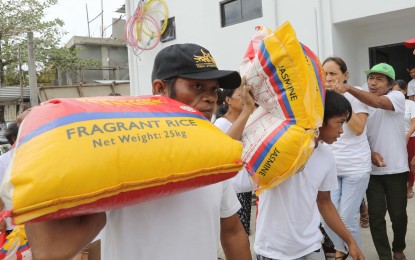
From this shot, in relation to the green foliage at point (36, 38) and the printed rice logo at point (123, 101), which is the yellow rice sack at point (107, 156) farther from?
the green foliage at point (36, 38)

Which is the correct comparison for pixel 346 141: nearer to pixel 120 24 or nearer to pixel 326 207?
pixel 326 207

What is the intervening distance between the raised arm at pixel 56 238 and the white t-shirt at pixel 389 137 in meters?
3.06

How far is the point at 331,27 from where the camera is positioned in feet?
24.4

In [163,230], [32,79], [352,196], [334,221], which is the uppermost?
[32,79]

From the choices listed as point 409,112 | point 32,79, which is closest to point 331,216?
point 409,112

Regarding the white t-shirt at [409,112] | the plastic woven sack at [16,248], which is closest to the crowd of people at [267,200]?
the plastic woven sack at [16,248]

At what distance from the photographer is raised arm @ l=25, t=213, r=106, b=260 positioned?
37.3 inches

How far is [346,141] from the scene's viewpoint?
336 centimetres

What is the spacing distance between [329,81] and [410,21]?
17.8 ft

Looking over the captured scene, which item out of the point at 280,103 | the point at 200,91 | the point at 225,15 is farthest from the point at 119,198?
the point at 225,15

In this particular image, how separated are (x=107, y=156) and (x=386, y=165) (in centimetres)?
305

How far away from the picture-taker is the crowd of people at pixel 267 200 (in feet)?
3.83

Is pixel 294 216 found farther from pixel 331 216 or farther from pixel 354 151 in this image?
pixel 354 151

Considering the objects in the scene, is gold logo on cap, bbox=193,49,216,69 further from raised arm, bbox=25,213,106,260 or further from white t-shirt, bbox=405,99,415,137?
white t-shirt, bbox=405,99,415,137
